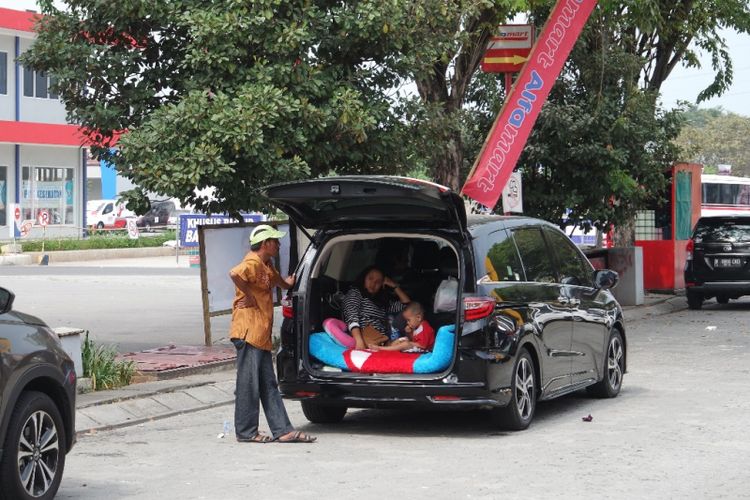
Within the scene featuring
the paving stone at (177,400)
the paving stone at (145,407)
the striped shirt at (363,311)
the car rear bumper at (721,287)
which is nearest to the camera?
the striped shirt at (363,311)

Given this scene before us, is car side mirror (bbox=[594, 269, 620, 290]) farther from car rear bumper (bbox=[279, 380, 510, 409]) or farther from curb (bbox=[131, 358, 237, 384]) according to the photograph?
curb (bbox=[131, 358, 237, 384])

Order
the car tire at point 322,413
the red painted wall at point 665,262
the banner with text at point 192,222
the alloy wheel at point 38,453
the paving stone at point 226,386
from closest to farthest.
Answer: the alloy wheel at point 38,453, the car tire at point 322,413, the paving stone at point 226,386, the red painted wall at point 665,262, the banner with text at point 192,222

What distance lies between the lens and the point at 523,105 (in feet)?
63.4

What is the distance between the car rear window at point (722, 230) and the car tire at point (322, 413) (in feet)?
47.7

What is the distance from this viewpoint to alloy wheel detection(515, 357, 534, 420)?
10.7 meters

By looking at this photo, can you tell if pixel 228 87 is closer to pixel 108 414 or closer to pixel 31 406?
pixel 108 414

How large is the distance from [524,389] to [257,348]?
213cm

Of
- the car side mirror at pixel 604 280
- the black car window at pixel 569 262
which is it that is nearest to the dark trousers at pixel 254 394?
the black car window at pixel 569 262

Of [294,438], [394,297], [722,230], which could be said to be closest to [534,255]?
[394,297]

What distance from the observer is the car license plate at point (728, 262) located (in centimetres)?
2427

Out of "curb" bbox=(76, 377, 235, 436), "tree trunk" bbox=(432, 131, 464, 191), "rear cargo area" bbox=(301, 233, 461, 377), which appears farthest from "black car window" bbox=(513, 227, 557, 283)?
"tree trunk" bbox=(432, 131, 464, 191)

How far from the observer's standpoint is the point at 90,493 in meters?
8.48

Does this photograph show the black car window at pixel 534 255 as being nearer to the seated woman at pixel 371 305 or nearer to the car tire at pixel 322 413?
the seated woman at pixel 371 305

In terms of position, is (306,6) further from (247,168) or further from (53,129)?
(53,129)
